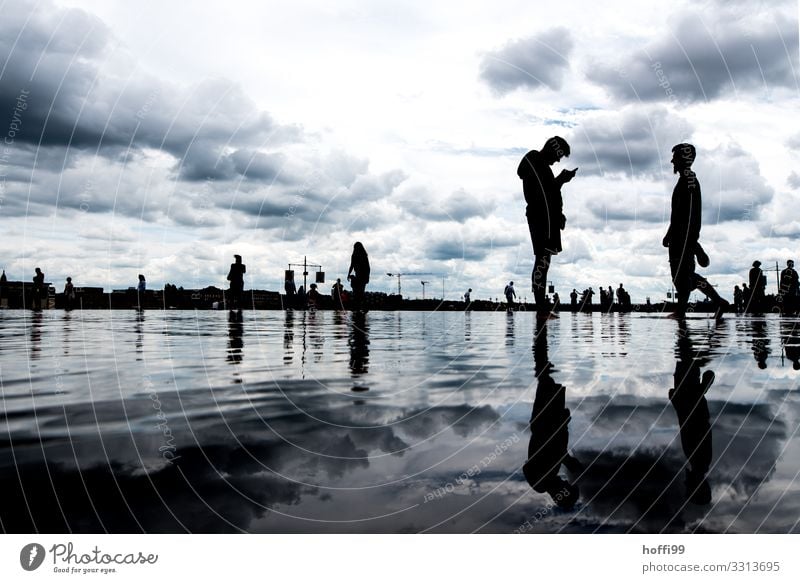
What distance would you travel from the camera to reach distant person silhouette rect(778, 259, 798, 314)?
2158cm

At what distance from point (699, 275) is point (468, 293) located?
139 feet

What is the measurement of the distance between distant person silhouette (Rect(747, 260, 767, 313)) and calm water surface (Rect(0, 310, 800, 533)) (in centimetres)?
2006

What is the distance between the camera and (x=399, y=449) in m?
2.74

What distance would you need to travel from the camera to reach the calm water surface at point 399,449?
2.02 metres

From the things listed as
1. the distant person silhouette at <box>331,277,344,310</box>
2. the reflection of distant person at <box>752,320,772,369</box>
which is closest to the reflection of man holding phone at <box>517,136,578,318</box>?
the reflection of distant person at <box>752,320,772,369</box>

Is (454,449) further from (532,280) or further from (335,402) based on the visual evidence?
(532,280)

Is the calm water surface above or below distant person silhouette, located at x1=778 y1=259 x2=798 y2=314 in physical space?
below

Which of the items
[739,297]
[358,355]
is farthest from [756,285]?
[358,355]

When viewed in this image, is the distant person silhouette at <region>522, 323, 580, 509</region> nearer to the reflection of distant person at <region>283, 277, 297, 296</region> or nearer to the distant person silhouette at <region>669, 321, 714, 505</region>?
the distant person silhouette at <region>669, 321, 714, 505</region>
